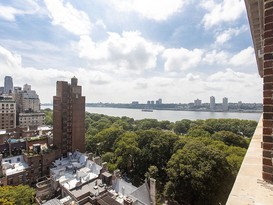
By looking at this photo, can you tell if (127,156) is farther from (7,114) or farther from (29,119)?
(29,119)

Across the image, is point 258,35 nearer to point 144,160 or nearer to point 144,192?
point 144,192

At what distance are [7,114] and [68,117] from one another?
26.8 metres

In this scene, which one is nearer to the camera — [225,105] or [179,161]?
[179,161]

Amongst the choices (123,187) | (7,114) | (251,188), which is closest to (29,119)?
(7,114)

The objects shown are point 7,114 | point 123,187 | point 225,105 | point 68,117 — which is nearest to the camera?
point 123,187

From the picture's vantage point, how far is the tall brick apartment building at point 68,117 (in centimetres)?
2702

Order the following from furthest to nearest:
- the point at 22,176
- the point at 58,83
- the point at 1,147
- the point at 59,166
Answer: the point at 58,83 → the point at 1,147 → the point at 59,166 → the point at 22,176

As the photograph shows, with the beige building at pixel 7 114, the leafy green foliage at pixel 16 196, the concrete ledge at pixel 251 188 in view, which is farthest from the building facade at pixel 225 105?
the concrete ledge at pixel 251 188

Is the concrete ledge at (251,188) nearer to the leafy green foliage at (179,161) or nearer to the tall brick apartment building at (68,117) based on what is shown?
the leafy green foliage at (179,161)

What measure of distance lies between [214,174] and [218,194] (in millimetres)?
1864

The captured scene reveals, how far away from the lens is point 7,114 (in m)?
44.2

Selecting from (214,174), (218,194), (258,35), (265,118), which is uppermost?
(258,35)

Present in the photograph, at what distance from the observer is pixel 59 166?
22.3 m

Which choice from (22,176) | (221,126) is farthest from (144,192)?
(221,126)
